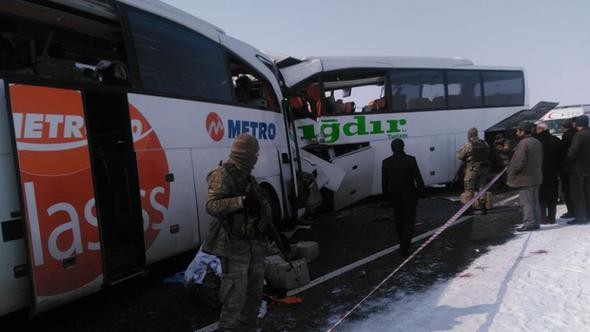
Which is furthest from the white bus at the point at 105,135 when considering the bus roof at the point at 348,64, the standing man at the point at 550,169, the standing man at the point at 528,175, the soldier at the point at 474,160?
the standing man at the point at 550,169

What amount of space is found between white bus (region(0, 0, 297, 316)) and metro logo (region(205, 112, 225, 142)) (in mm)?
14

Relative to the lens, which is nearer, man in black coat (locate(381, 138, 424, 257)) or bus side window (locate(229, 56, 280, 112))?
man in black coat (locate(381, 138, 424, 257))

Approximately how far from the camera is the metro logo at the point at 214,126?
6.39 meters

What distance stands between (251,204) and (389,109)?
9194 millimetres

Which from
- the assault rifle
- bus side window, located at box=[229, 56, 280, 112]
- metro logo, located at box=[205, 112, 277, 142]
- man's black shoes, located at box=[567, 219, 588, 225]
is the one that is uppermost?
bus side window, located at box=[229, 56, 280, 112]

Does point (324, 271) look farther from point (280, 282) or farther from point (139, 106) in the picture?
point (139, 106)

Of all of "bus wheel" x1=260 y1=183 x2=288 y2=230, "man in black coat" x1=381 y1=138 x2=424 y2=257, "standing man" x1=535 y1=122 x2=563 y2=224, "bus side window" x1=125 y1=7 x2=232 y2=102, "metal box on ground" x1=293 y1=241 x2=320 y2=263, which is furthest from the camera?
"standing man" x1=535 y1=122 x2=563 y2=224

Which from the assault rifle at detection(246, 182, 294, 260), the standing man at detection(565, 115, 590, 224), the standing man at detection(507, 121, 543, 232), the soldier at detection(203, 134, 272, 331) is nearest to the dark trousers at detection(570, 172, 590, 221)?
the standing man at detection(565, 115, 590, 224)

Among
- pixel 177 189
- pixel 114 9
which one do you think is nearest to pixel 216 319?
pixel 177 189

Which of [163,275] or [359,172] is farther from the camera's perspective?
[359,172]

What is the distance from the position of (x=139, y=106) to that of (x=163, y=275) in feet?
7.77

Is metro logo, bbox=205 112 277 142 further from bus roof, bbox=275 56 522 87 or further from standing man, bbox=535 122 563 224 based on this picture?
standing man, bbox=535 122 563 224

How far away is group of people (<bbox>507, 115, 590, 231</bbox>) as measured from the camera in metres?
7.36

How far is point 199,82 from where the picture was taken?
633 cm
